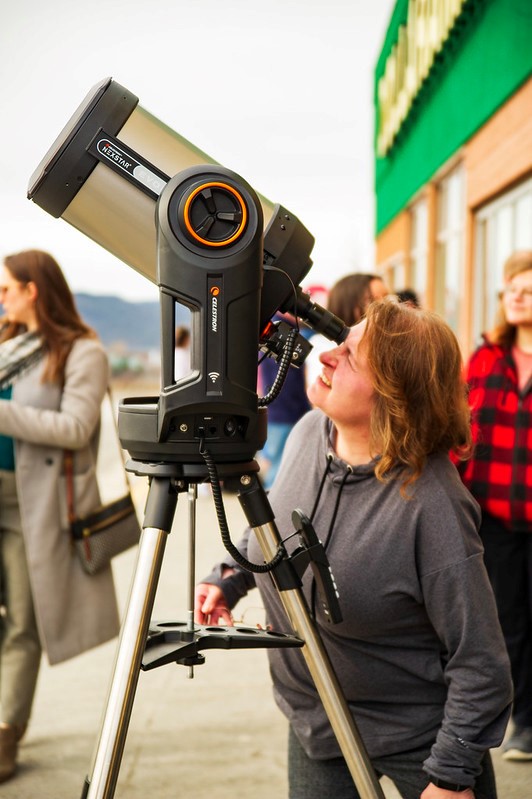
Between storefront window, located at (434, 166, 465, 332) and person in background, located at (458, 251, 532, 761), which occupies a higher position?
storefront window, located at (434, 166, 465, 332)

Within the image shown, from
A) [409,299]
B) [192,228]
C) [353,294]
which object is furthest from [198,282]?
[353,294]

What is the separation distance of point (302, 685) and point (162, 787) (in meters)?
1.41

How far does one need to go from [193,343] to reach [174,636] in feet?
1.73

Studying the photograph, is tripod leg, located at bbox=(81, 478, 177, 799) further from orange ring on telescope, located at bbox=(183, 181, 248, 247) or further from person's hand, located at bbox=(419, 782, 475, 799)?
person's hand, located at bbox=(419, 782, 475, 799)

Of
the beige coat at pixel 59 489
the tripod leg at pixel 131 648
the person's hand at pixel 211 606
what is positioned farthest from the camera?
the beige coat at pixel 59 489

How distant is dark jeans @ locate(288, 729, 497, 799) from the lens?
1881 mm

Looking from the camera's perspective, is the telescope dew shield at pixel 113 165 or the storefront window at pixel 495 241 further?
the storefront window at pixel 495 241

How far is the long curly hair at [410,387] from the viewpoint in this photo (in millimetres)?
1893

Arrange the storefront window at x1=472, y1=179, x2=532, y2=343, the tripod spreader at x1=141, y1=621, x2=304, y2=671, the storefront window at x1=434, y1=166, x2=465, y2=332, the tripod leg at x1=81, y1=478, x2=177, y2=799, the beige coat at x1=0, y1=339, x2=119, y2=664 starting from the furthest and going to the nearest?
the storefront window at x1=434, y1=166, x2=465, y2=332
the storefront window at x1=472, y1=179, x2=532, y2=343
the beige coat at x1=0, y1=339, x2=119, y2=664
the tripod spreader at x1=141, y1=621, x2=304, y2=671
the tripod leg at x1=81, y1=478, x2=177, y2=799

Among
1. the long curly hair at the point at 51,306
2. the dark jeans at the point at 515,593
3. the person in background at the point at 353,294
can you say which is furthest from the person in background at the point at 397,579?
the person in background at the point at 353,294

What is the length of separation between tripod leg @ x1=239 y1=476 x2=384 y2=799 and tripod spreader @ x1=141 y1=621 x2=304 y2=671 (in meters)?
0.03

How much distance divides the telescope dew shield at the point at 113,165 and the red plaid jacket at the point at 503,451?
1756mm

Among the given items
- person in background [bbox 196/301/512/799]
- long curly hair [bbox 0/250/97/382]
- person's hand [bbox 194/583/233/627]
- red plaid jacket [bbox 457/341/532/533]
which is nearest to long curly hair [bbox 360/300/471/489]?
person in background [bbox 196/301/512/799]

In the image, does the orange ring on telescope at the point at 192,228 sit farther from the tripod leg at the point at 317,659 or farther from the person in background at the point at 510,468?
the person in background at the point at 510,468
